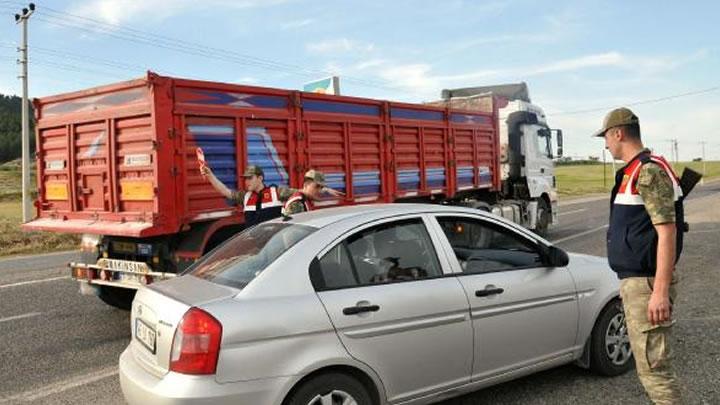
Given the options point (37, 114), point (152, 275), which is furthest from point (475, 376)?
point (37, 114)

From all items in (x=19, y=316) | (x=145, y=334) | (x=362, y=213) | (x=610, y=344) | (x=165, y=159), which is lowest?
(x=19, y=316)

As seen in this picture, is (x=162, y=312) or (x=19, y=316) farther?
(x=19, y=316)

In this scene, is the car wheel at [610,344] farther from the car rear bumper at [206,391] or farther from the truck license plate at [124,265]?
the truck license plate at [124,265]

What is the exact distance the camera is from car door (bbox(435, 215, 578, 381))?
4.04 meters

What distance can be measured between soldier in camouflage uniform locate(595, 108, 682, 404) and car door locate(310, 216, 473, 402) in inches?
37.8

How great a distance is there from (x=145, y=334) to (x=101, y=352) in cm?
285

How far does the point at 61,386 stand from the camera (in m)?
5.07

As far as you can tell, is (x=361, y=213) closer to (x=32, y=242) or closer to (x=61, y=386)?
(x=61, y=386)

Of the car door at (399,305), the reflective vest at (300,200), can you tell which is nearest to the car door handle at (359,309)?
the car door at (399,305)

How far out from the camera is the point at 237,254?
13.2 ft

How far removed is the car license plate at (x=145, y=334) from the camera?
3441 mm

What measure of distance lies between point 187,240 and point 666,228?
4.97m

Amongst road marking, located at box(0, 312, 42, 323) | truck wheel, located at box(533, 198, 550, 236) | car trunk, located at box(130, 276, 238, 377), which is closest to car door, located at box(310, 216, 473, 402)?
car trunk, located at box(130, 276, 238, 377)

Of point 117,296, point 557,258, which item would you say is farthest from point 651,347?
point 117,296
